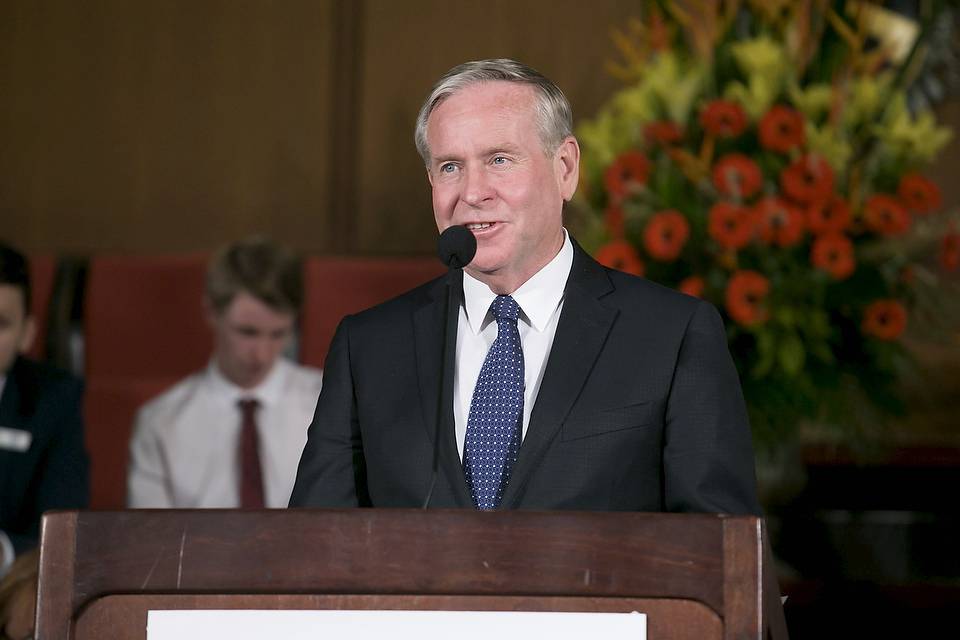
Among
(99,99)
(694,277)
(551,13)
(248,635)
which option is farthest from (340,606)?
(99,99)

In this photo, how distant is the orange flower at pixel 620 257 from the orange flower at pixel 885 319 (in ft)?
1.43

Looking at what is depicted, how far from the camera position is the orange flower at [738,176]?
242 centimetres

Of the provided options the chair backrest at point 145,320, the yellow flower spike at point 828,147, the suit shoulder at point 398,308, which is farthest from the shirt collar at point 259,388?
the suit shoulder at point 398,308

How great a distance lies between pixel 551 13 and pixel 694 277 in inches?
52.7

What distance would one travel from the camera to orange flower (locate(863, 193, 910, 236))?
8.00 feet

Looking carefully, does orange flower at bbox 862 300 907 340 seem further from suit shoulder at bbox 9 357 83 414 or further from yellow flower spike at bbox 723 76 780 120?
suit shoulder at bbox 9 357 83 414

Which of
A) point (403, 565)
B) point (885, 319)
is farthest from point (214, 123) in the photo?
point (403, 565)

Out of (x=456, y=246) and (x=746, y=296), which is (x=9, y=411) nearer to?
(x=746, y=296)

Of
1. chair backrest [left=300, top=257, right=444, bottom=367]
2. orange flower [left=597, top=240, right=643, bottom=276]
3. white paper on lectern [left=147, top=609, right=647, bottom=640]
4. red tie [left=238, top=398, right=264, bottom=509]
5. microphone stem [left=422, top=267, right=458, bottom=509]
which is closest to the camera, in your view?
white paper on lectern [left=147, top=609, right=647, bottom=640]

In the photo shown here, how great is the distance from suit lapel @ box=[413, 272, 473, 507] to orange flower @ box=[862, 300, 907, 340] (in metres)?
1.30

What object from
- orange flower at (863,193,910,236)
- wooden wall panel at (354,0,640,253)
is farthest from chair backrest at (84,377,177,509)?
orange flower at (863,193,910,236)

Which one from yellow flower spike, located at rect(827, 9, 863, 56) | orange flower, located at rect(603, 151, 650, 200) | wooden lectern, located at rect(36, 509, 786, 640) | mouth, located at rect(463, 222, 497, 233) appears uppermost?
yellow flower spike, located at rect(827, 9, 863, 56)

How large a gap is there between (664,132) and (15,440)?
4.48ft

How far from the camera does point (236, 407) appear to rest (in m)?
2.85
